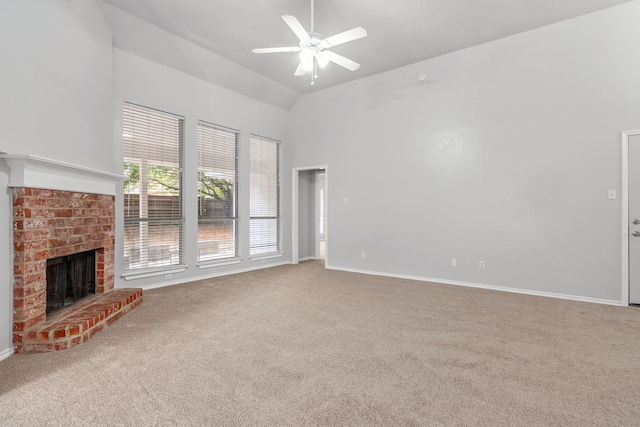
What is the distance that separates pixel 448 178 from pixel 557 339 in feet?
8.75

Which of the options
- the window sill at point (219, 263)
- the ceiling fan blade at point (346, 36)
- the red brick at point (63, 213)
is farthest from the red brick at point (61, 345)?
the ceiling fan blade at point (346, 36)

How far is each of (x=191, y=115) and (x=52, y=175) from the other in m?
2.53

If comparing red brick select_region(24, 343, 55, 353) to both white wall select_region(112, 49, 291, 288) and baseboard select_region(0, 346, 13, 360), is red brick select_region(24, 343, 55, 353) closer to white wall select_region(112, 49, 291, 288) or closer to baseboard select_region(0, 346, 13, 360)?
baseboard select_region(0, 346, 13, 360)

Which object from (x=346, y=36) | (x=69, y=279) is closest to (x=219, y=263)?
(x=69, y=279)

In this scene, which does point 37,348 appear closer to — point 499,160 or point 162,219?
point 162,219

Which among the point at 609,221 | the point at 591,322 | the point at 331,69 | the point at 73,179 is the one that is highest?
the point at 331,69

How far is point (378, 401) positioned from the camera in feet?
5.79

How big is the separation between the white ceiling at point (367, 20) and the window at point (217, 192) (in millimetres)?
1332

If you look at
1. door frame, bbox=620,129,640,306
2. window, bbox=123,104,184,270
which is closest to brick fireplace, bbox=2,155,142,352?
window, bbox=123,104,184,270

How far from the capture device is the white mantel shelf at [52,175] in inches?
91.9

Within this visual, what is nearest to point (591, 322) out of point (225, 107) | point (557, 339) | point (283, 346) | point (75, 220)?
point (557, 339)

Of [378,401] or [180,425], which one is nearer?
[180,425]

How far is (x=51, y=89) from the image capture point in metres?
2.68

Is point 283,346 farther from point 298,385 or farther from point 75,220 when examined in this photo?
point 75,220
